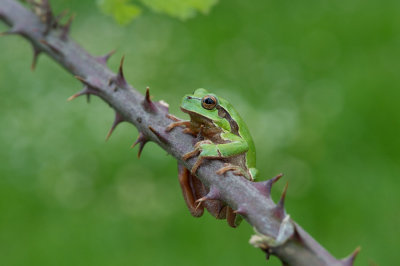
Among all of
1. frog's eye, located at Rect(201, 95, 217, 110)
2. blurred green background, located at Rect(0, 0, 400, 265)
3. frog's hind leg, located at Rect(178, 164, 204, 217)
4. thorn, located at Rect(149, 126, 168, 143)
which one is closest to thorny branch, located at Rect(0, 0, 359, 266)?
thorn, located at Rect(149, 126, 168, 143)

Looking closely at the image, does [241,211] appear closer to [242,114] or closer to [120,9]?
[120,9]

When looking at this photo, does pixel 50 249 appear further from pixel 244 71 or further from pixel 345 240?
pixel 244 71

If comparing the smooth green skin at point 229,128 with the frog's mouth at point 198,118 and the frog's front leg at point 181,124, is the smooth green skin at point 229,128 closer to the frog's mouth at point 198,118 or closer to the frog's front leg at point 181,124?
the frog's mouth at point 198,118

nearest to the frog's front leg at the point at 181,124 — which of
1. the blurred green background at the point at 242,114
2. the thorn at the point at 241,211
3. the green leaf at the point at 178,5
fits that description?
the thorn at the point at 241,211

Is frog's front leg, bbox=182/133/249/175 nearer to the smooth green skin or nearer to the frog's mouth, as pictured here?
the smooth green skin

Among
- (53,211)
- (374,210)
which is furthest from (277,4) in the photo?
(53,211)

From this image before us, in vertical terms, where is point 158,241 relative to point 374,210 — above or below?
below

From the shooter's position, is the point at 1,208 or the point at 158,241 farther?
the point at 1,208

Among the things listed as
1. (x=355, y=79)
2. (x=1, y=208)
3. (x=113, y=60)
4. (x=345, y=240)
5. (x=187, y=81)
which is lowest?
(x=1, y=208)
